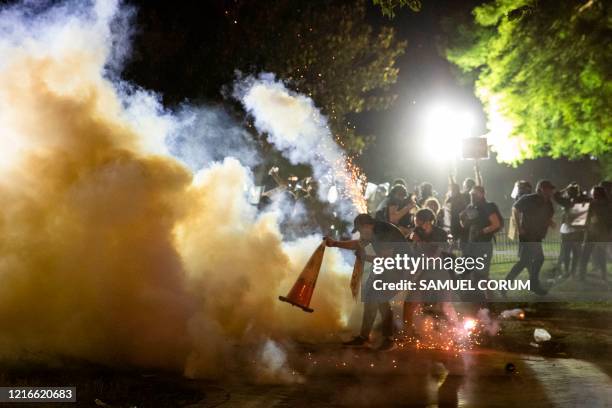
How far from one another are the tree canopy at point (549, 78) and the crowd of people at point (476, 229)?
275 centimetres

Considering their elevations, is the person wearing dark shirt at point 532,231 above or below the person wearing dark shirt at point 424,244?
above

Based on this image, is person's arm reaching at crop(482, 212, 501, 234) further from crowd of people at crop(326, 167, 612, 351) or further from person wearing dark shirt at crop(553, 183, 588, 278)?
person wearing dark shirt at crop(553, 183, 588, 278)

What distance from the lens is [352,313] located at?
1138 cm

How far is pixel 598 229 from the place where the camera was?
50.7 ft

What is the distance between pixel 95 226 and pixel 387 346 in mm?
3695

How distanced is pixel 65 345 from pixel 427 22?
94.2ft

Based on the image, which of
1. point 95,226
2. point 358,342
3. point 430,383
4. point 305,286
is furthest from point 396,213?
point 95,226

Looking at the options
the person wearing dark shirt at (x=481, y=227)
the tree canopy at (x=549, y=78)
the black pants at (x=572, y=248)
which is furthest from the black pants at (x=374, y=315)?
the tree canopy at (x=549, y=78)

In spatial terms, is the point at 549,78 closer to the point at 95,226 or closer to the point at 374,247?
the point at 374,247

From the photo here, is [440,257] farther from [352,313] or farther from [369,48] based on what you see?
[369,48]

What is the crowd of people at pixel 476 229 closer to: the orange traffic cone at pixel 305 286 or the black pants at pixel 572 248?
the black pants at pixel 572 248

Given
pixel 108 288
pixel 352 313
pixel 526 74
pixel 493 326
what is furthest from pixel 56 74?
pixel 526 74

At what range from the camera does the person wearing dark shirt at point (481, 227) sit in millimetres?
13531

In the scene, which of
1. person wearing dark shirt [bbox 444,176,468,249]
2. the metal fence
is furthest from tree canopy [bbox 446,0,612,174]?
person wearing dark shirt [bbox 444,176,468,249]
